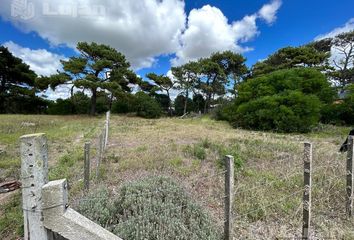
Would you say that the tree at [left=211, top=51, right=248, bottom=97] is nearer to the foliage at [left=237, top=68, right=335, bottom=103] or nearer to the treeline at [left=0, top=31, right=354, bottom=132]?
the treeline at [left=0, top=31, right=354, bottom=132]

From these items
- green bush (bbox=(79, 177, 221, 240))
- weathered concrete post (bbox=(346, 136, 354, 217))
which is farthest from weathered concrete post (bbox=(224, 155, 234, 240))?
weathered concrete post (bbox=(346, 136, 354, 217))

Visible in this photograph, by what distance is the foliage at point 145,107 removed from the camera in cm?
2747

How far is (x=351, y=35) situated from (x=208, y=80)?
17118mm

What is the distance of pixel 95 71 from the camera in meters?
22.9

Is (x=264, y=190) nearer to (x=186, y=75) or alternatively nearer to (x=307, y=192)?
(x=307, y=192)

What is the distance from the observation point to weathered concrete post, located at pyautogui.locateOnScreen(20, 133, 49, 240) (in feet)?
3.39

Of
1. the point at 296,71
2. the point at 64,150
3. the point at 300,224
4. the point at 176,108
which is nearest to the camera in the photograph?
the point at 300,224

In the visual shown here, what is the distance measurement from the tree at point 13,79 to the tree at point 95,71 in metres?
5.14

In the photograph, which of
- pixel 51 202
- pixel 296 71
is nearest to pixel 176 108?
pixel 296 71

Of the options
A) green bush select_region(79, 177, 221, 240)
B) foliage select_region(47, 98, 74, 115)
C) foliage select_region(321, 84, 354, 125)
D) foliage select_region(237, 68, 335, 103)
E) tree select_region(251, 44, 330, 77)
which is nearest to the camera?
green bush select_region(79, 177, 221, 240)

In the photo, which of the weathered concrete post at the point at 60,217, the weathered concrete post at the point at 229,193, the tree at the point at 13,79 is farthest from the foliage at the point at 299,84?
the tree at the point at 13,79

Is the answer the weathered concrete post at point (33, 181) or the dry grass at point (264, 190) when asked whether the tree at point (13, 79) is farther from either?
the weathered concrete post at point (33, 181)

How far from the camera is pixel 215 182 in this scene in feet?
13.8

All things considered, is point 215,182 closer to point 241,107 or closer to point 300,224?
point 300,224
